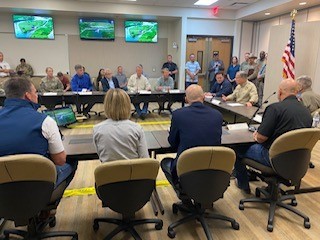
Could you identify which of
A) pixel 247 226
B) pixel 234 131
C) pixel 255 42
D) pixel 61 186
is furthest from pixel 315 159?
pixel 255 42

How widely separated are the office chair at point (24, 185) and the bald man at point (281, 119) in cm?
177

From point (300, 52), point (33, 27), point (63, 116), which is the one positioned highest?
point (33, 27)

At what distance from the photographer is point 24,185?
5.13 feet

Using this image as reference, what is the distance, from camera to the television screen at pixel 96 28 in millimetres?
8166

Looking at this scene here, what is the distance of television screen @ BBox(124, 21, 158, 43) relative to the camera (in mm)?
8539

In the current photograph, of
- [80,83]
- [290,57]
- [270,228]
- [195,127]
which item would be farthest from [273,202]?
[80,83]

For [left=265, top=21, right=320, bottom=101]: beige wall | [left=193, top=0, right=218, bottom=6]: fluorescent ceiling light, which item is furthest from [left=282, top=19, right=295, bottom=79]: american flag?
[left=193, top=0, right=218, bottom=6]: fluorescent ceiling light

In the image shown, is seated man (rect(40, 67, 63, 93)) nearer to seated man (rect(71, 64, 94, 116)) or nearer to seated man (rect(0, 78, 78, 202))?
seated man (rect(71, 64, 94, 116))

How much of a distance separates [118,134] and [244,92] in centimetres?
344

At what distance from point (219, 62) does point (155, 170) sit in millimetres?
7296

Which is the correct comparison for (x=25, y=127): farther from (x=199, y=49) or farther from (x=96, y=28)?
(x=199, y=49)

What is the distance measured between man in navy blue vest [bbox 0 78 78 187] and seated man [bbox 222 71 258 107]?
137 inches

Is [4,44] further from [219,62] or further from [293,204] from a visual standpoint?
[293,204]

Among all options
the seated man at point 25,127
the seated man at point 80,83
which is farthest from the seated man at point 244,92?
the seated man at point 25,127
